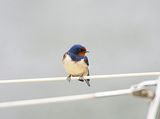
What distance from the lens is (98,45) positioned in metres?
3.04

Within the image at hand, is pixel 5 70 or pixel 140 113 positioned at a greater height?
pixel 5 70

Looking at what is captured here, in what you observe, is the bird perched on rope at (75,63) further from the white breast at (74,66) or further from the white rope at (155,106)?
the white rope at (155,106)

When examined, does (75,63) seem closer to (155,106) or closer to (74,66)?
(74,66)

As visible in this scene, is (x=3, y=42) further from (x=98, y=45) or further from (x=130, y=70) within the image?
(x=130, y=70)

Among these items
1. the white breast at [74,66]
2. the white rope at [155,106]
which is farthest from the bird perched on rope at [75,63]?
the white rope at [155,106]

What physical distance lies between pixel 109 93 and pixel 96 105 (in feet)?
7.65

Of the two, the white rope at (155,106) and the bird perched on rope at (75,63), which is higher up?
the white rope at (155,106)

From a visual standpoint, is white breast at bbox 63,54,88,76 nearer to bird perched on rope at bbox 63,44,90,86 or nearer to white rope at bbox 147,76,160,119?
bird perched on rope at bbox 63,44,90,86

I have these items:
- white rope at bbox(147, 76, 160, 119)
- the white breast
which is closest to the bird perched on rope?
the white breast

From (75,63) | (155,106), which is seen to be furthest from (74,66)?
(155,106)

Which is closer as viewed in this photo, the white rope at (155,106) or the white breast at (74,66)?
the white rope at (155,106)

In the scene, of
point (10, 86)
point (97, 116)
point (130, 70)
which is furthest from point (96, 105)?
point (10, 86)

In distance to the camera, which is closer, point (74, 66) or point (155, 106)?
point (155, 106)

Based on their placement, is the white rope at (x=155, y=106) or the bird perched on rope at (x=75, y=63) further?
the bird perched on rope at (x=75, y=63)
